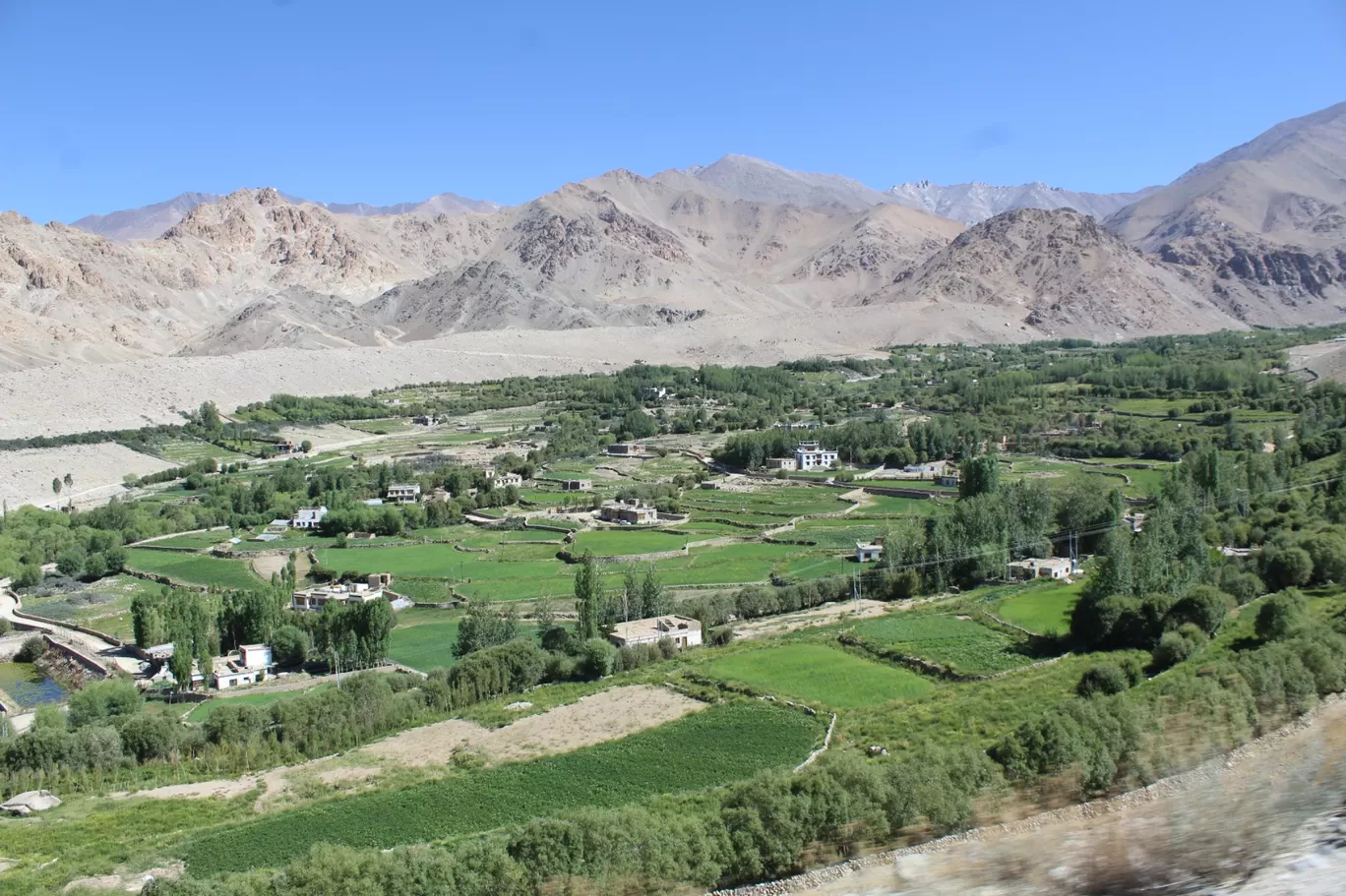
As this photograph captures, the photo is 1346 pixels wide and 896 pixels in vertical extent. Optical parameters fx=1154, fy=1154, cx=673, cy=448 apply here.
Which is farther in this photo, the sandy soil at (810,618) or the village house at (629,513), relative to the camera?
the village house at (629,513)

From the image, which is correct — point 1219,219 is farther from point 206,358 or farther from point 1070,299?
point 206,358

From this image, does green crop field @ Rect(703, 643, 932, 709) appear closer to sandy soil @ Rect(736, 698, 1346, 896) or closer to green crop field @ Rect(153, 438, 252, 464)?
sandy soil @ Rect(736, 698, 1346, 896)

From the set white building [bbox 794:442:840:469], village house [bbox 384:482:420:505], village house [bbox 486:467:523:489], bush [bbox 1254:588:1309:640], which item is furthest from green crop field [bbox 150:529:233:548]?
bush [bbox 1254:588:1309:640]

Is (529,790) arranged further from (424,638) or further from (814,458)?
(814,458)

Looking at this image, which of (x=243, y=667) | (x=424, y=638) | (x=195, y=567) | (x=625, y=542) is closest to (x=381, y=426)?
(x=195, y=567)

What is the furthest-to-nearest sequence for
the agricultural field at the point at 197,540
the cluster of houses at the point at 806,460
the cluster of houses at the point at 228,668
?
the cluster of houses at the point at 806,460 < the agricultural field at the point at 197,540 < the cluster of houses at the point at 228,668

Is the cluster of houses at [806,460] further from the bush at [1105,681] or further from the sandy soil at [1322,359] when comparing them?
the bush at [1105,681]

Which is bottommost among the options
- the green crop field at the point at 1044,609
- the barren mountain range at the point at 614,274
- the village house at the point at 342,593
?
the green crop field at the point at 1044,609

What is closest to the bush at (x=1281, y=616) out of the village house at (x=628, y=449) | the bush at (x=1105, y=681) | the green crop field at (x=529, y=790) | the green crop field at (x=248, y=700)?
the bush at (x=1105, y=681)
